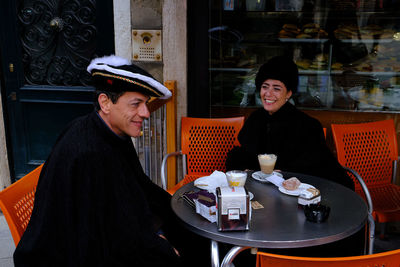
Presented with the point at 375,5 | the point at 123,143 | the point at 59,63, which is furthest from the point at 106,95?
the point at 375,5

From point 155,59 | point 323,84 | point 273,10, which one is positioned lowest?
point 323,84

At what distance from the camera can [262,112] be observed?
320 centimetres

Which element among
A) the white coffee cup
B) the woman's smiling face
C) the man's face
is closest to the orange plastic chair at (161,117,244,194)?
the woman's smiling face

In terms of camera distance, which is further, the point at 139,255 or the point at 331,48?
the point at 331,48

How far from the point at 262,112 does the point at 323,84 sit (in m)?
1.37

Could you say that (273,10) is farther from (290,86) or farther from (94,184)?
(94,184)

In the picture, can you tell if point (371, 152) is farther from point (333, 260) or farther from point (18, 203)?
point (18, 203)

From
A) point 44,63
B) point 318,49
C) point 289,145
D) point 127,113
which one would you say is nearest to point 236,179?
point 127,113

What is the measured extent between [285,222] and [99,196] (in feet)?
2.99

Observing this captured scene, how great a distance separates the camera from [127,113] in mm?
1854

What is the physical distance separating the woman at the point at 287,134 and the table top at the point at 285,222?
0.56 m

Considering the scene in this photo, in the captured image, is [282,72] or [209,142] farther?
[209,142]

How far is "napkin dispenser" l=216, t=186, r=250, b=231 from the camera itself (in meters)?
1.71

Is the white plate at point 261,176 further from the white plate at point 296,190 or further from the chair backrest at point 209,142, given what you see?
the chair backrest at point 209,142
